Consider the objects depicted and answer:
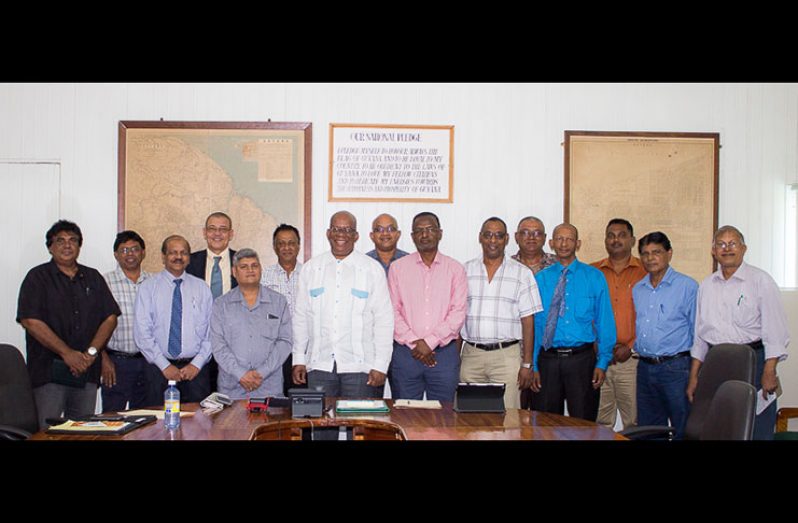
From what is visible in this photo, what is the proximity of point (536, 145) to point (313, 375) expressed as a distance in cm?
293

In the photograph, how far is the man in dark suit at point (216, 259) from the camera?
545 centimetres

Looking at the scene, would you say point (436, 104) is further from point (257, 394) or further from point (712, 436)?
point (712, 436)

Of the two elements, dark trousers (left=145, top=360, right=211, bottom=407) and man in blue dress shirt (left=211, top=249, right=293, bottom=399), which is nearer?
man in blue dress shirt (left=211, top=249, right=293, bottom=399)

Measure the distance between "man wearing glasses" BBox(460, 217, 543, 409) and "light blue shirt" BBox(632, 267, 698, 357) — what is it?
794mm

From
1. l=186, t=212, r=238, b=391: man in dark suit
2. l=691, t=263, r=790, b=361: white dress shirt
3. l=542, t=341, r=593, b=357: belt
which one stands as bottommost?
l=542, t=341, r=593, b=357: belt

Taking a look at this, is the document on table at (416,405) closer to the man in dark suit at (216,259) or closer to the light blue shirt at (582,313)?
the light blue shirt at (582,313)

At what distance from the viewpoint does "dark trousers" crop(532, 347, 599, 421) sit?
499cm

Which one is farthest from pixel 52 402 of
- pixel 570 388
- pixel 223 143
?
pixel 570 388

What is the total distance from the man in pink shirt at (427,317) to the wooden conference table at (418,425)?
1112 millimetres

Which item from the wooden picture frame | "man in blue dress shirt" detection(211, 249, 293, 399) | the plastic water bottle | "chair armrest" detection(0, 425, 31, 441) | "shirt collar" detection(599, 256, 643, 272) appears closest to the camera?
→ the plastic water bottle

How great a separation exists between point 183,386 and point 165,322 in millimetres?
458

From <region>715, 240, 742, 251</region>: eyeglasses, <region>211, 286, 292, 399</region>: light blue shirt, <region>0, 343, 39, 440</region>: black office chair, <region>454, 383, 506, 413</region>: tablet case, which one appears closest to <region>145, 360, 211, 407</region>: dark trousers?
<region>211, 286, 292, 399</region>: light blue shirt

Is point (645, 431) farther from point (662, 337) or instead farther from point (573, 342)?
point (662, 337)

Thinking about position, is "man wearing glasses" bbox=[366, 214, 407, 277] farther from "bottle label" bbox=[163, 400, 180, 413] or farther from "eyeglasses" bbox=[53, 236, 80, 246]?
"bottle label" bbox=[163, 400, 180, 413]
